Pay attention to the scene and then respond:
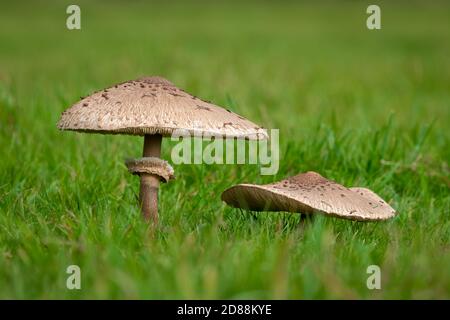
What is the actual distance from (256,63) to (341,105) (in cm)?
404

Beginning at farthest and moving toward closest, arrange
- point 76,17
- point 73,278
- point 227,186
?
point 76,17, point 227,186, point 73,278

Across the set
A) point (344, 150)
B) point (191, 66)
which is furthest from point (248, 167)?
point (191, 66)

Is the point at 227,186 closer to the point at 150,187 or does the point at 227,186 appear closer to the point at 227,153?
the point at 227,153

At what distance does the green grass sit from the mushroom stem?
0.10 metres

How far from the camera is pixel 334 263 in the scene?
3281 millimetres

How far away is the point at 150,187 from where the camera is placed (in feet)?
13.3

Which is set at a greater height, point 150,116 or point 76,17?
point 76,17

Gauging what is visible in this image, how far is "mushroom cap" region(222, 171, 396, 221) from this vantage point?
3.69m

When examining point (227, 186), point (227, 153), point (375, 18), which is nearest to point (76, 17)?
point (227, 153)

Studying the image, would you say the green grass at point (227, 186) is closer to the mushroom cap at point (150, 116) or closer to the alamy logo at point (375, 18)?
the mushroom cap at point (150, 116)

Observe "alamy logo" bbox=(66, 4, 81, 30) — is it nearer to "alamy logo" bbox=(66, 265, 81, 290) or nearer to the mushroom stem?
the mushroom stem

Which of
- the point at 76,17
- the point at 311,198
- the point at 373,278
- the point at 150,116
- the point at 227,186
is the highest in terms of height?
the point at 76,17
